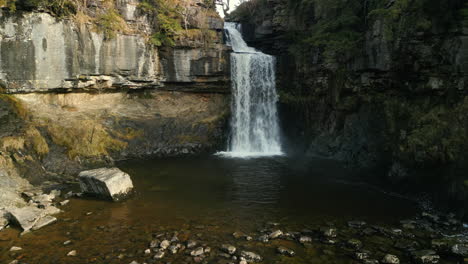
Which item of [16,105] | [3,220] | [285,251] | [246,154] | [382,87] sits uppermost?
[382,87]

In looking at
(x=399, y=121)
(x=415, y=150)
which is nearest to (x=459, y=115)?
(x=415, y=150)

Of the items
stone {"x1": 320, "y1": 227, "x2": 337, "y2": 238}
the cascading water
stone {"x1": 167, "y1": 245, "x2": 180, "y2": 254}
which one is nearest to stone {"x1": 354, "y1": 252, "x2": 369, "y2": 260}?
stone {"x1": 320, "y1": 227, "x2": 337, "y2": 238}

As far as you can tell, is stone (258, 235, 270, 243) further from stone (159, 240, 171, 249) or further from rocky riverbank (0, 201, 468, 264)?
stone (159, 240, 171, 249)

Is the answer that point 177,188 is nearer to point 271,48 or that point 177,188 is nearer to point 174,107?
point 174,107

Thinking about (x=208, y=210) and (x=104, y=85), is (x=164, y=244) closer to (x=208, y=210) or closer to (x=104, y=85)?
(x=208, y=210)

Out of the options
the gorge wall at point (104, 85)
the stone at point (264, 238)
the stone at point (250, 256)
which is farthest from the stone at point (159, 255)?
the gorge wall at point (104, 85)

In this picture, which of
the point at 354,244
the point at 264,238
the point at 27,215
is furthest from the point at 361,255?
the point at 27,215

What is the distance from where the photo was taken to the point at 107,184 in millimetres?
11445

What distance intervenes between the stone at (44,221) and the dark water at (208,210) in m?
0.24

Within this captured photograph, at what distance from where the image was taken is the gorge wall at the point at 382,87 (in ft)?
38.6

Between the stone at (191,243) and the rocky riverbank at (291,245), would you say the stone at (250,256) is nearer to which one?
the rocky riverbank at (291,245)

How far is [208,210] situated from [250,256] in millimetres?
3430

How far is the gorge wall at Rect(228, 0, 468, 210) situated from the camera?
1176 cm

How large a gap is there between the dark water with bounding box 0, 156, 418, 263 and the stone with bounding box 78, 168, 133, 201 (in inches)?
16.0
